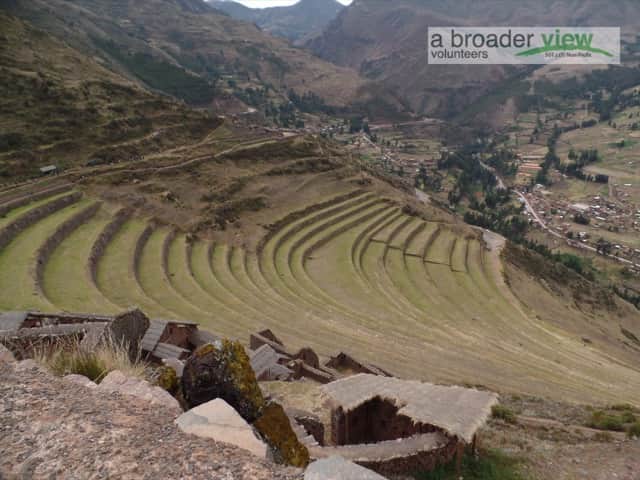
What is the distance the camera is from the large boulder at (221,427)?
13.6 ft

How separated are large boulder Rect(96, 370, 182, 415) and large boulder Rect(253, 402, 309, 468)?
0.94 metres

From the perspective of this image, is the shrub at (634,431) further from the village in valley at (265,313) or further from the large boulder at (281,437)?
the large boulder at (281,437)

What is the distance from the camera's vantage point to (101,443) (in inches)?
161

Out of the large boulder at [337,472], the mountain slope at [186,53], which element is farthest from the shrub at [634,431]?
the mountain slope at [186,53]

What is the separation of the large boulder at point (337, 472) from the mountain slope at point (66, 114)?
119 feet

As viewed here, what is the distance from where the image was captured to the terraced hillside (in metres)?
19.4

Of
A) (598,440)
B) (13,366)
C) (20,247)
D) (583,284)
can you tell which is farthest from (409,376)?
(583,284)

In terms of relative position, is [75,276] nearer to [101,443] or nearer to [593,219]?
[101,443]

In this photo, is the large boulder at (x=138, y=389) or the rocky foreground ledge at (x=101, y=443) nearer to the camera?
the rocky foreground ledge at (x=101, y=443)

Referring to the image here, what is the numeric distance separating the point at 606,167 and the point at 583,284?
92.1m

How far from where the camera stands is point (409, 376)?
16.7m

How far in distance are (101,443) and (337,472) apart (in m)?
2.15

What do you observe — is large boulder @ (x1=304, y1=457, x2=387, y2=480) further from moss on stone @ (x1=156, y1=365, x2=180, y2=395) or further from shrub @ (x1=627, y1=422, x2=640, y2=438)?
shrub @ (x1=627, y1=422, x2=640, y2=438)

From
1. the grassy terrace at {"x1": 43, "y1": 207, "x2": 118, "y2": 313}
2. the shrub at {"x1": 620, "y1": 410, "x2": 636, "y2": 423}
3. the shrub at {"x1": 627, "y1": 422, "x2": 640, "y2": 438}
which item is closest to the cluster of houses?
the shrub at {"x1": 620, "y1": 410, "x2": 636, "y2": 423}
